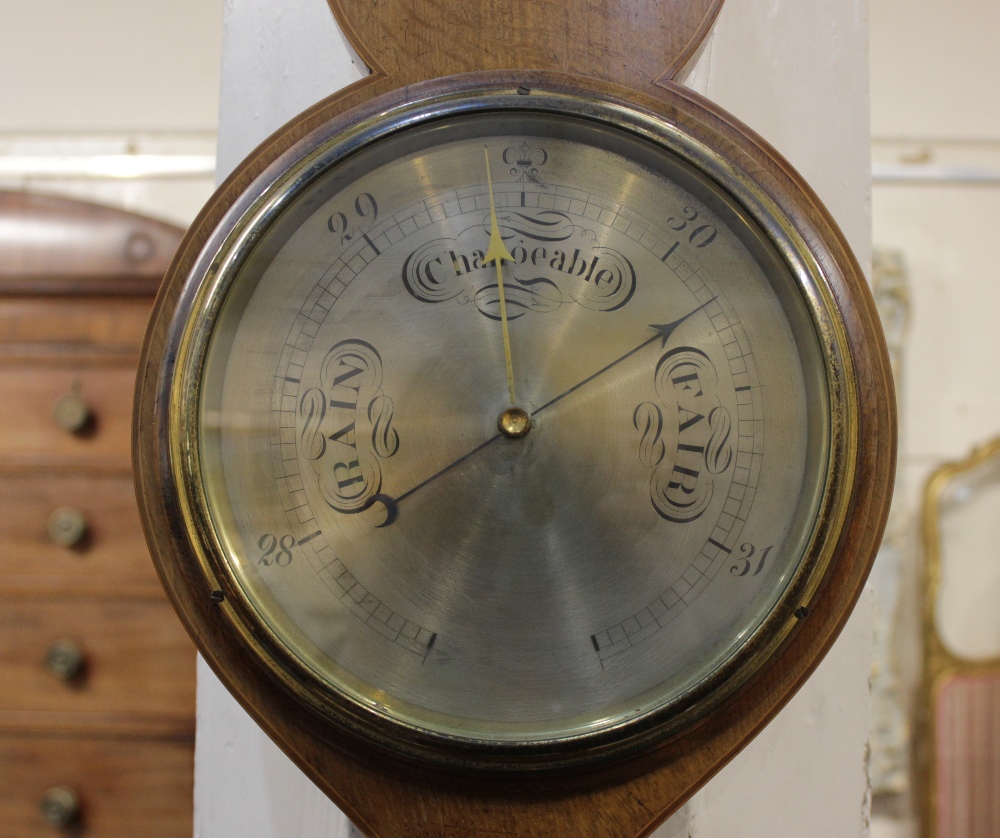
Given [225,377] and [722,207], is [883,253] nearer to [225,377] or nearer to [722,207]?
[722,207]

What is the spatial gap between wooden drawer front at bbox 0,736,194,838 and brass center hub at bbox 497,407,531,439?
0.79 meters

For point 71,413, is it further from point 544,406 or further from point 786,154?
point 786,154

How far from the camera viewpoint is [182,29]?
1.24 m

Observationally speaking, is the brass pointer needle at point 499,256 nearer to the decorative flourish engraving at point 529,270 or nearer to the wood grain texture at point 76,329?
the decorative flourish engraving at point 529,270

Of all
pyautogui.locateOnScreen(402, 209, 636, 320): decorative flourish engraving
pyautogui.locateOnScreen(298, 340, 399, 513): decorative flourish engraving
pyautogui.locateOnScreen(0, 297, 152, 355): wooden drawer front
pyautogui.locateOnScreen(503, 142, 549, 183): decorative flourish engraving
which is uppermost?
pyautogui.locateOnScreen(503, 142, 549, 183): decorative flourish engraving

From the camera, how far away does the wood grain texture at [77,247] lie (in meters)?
1.08

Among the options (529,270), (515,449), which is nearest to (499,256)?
(529,270)

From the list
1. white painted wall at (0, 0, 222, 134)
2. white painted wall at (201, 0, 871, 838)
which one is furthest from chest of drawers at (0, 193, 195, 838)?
white painted wall at (201, 0, 871, 838)

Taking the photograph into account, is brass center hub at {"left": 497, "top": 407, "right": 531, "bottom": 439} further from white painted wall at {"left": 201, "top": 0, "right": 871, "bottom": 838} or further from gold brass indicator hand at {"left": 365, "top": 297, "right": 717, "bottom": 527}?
white painted wall at {"left": 201, "top": 0, "right": 871, "bottom": 838}

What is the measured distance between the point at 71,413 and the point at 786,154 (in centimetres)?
93

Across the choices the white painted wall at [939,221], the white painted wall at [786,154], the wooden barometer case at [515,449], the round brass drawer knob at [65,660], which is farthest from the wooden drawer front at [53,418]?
the white painted wall at [939,221]

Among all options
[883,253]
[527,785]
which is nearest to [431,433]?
[527,785]

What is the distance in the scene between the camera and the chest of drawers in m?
1.05

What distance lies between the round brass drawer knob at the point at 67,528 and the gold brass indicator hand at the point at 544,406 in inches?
28.5
